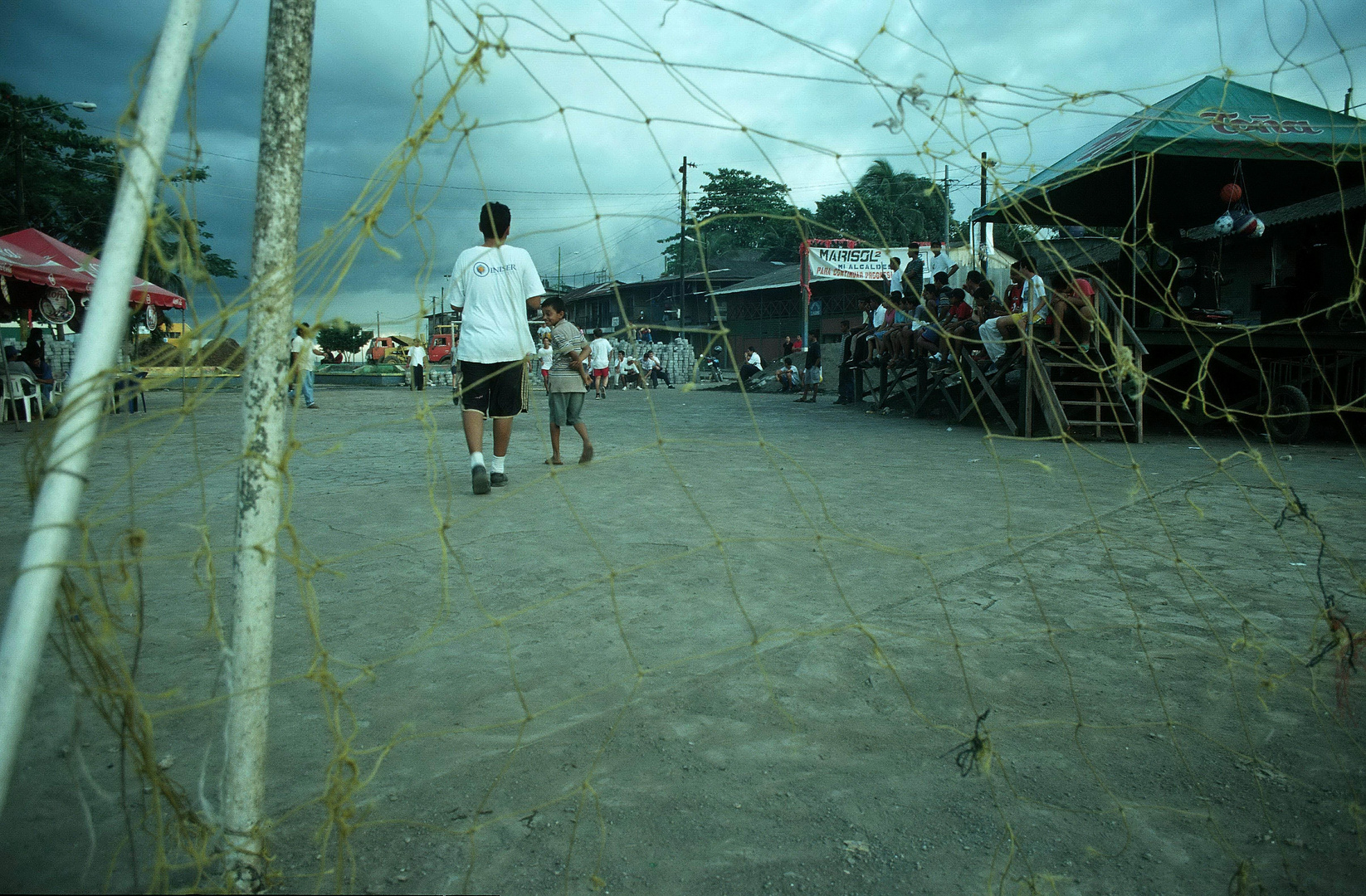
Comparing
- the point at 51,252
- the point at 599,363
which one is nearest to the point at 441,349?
the point at 599,363

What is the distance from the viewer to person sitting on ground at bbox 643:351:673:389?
2542 centimetres

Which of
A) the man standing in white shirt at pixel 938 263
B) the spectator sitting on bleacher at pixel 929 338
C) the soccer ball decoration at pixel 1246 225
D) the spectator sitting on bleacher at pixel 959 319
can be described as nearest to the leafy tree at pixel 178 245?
the spectator sitting on bleacher at pixel 959 319

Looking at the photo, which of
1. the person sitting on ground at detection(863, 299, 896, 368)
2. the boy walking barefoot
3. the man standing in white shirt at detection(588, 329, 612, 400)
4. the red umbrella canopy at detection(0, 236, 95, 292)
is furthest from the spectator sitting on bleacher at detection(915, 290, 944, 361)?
the red umbrella canopy at detection(0, 236, 95, 292)

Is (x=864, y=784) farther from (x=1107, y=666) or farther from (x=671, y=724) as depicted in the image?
(x=1107, y=666)

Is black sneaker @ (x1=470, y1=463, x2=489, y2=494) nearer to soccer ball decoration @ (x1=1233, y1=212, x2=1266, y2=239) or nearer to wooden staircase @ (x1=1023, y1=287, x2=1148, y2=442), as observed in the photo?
wooden staircase @ (x1=1023, y1=287, x2=1148, y2=442)

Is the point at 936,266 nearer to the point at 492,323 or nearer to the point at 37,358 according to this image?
the point at 492,323

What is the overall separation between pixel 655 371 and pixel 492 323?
73.4 ft

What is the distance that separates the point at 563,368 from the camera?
20.3 feet

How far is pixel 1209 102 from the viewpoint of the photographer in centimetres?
841

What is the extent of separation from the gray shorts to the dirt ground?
217 centimetres

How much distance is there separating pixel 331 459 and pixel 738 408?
8.75 m

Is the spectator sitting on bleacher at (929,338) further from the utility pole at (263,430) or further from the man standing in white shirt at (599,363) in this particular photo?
the utility pole at (263,430)

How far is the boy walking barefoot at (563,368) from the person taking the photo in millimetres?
6141

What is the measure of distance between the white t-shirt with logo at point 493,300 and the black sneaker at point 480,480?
63cm
